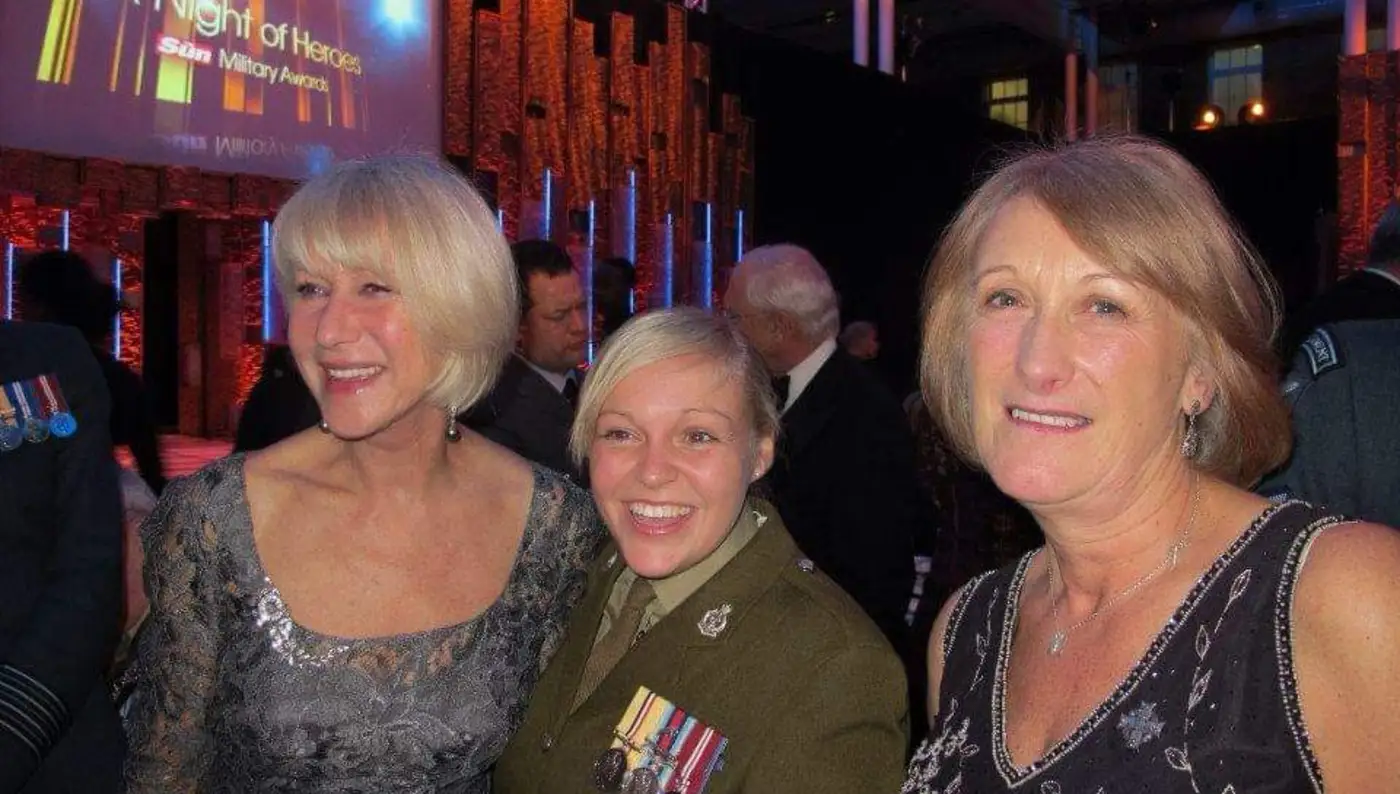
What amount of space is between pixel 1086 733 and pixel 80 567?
1.38m

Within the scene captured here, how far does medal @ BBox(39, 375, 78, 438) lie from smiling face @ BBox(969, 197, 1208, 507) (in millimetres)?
1304

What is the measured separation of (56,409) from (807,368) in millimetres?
2243

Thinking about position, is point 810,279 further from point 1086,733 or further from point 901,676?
point 1086,733

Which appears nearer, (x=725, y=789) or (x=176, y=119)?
(x=725, y=789)

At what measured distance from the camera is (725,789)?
1629 mm

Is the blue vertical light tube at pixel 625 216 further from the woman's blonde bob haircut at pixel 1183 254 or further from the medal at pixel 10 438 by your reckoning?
the woman's blonde bob haircut at pixel 1183 254

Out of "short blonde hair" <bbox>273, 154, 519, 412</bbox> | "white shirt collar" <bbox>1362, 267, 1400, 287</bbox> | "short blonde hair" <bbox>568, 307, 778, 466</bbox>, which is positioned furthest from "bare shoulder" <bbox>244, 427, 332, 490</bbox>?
"white shirt collar" <bbox>1362, 267, 1400, 287</bbox>

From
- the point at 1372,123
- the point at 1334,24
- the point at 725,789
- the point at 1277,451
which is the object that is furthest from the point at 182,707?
the point at 1334,24

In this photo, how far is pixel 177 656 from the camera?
1865mm

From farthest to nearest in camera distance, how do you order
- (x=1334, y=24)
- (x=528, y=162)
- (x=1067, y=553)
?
(x=1334, y=24) < (x=528, y=162) < (x=1067, y=553)

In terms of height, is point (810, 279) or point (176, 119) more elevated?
point (176, 119)

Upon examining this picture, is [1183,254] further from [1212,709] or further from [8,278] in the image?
[8,278]

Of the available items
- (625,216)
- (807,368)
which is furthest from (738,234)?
(807,368)

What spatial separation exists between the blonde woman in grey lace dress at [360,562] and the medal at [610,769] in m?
0.28
